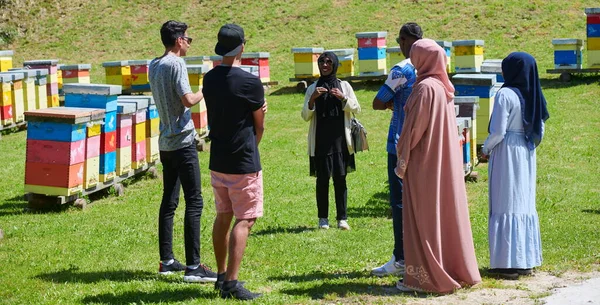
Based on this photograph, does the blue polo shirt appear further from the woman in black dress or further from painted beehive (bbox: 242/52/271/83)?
painted beehive (bbox: 242/52/271/83)

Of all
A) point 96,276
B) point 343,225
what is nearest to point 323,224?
point 343,225

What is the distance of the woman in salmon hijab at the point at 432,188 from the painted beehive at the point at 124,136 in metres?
6.37

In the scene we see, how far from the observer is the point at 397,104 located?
846 centimetres

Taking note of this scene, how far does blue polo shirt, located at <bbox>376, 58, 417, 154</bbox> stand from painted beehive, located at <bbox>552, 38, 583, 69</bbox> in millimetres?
14322

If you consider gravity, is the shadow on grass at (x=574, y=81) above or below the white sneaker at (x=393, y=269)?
above

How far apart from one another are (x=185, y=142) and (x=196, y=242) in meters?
0.93

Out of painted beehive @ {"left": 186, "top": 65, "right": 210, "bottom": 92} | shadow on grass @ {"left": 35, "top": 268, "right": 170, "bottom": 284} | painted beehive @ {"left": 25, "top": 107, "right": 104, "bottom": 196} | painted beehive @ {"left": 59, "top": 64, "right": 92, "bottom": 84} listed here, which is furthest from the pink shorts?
painted beehive @ {"left": 59, "top": 64, "right": 92, "bottom": 84}

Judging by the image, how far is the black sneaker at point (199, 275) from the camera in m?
8.27

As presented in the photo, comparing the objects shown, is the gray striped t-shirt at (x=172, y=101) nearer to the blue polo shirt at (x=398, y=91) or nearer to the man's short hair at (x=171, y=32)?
the man's short hair at (x=171, y=32)

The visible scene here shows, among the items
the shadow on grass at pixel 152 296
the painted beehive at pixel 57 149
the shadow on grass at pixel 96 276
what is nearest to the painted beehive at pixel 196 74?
the painted beehive at pixel 57 149

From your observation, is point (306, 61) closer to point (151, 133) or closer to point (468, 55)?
point (468, 55)

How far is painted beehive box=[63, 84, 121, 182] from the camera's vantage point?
12641mm

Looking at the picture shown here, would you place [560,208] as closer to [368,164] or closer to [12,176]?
[368,164]

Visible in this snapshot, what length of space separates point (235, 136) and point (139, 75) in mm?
16472
